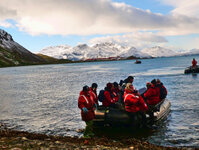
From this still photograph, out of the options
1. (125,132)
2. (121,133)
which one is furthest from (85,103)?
(125,132)

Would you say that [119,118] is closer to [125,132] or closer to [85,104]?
[125,132]

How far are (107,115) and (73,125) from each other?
394cm

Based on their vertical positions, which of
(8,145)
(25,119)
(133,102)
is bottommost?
(25,119)

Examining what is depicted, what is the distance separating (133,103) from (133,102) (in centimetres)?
19

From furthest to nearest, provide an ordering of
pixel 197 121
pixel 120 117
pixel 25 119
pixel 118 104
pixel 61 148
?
pixel 25 119, pixel 197 121, pixel 118 104, pixel 120 117, pixel 61 148

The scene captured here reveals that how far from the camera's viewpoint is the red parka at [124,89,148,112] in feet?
40.4

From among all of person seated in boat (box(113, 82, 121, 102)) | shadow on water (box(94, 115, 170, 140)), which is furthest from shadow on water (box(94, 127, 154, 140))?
person seated in boat (box(113, 82, 121, 102))

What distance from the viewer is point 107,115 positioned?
1366 cm

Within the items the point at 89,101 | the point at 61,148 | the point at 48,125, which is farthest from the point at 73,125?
the point at 61,148

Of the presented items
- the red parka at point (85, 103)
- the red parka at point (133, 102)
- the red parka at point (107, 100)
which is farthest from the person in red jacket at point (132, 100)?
the red parka at point (107, 100)

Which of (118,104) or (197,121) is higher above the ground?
(118,104)

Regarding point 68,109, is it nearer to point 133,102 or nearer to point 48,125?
point 48,125

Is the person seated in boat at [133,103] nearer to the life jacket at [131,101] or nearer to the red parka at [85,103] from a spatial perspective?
the life jacket at [131,101]

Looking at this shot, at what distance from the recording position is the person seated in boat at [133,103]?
484 inches
